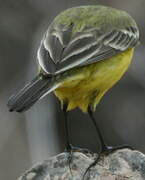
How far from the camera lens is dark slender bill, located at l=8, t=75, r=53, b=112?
8.59 metres

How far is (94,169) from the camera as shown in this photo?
8.84 m

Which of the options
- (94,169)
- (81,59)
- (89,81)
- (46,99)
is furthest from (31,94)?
(46,99)

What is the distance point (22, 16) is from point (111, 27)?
4948mm

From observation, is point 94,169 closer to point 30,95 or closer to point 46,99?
point 30,95

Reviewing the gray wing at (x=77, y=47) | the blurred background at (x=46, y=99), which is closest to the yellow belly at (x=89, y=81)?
the gray wing at (x=77, y=47)

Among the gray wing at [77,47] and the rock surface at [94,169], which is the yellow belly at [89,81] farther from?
the rock surface at [94,169]

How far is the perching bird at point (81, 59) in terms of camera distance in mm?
8914

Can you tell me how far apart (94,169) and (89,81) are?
994mm

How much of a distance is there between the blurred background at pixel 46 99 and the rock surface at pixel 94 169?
4498mm

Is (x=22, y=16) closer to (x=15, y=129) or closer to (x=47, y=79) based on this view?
(x=15, y=129)

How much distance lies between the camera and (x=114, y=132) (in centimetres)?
1432

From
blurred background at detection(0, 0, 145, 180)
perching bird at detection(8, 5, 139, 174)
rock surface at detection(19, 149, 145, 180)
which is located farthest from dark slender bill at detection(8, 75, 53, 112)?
blurred background at detection(0, 0, 145, 180)

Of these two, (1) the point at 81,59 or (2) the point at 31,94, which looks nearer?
(2) the point at 31,94

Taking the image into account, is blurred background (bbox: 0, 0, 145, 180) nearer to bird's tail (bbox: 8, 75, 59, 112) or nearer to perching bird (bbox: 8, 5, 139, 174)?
perching bird (bbox: 8, 5, 139, 174)
